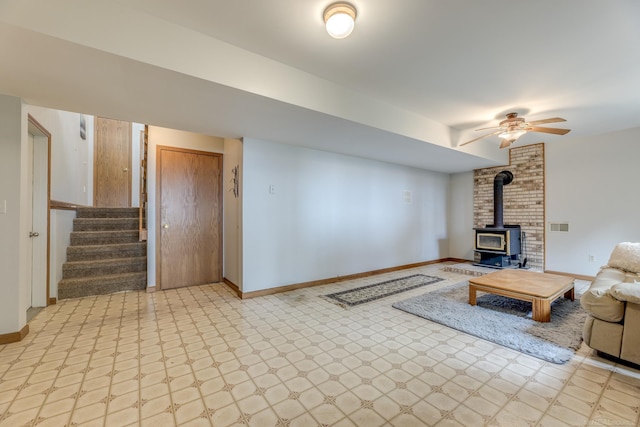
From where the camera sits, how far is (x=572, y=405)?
62.4 inches

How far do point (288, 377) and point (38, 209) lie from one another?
3397mm

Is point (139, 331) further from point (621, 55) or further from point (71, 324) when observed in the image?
point (621, 55)

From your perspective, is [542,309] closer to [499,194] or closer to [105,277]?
[499,194]

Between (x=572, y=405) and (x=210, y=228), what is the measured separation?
435 cm

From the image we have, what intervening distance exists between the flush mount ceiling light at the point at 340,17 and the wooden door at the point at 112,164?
5.85 metres

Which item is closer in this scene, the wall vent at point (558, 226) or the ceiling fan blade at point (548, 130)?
the ceiling fan blade at point (548, 130)

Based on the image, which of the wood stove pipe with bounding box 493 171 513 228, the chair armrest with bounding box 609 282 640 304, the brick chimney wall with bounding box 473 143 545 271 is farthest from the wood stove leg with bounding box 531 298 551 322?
the wood stove pipe with bounding box 493 171 513 228

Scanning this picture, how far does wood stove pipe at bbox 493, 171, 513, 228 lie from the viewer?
5.38 m

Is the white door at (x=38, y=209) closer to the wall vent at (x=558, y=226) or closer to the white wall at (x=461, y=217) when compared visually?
the white wall at (x=461, y=217)

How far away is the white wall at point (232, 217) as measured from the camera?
147 inches

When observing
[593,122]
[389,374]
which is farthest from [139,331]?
[593,122]

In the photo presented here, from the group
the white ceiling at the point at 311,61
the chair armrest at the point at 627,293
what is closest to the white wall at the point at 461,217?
the white ceiling at the point at 311,61

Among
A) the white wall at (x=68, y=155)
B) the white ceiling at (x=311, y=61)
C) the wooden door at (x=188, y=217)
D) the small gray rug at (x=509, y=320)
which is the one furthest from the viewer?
the wooden door at (x=188, y=217)

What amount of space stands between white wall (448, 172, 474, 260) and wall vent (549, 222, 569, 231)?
146 centimetres
